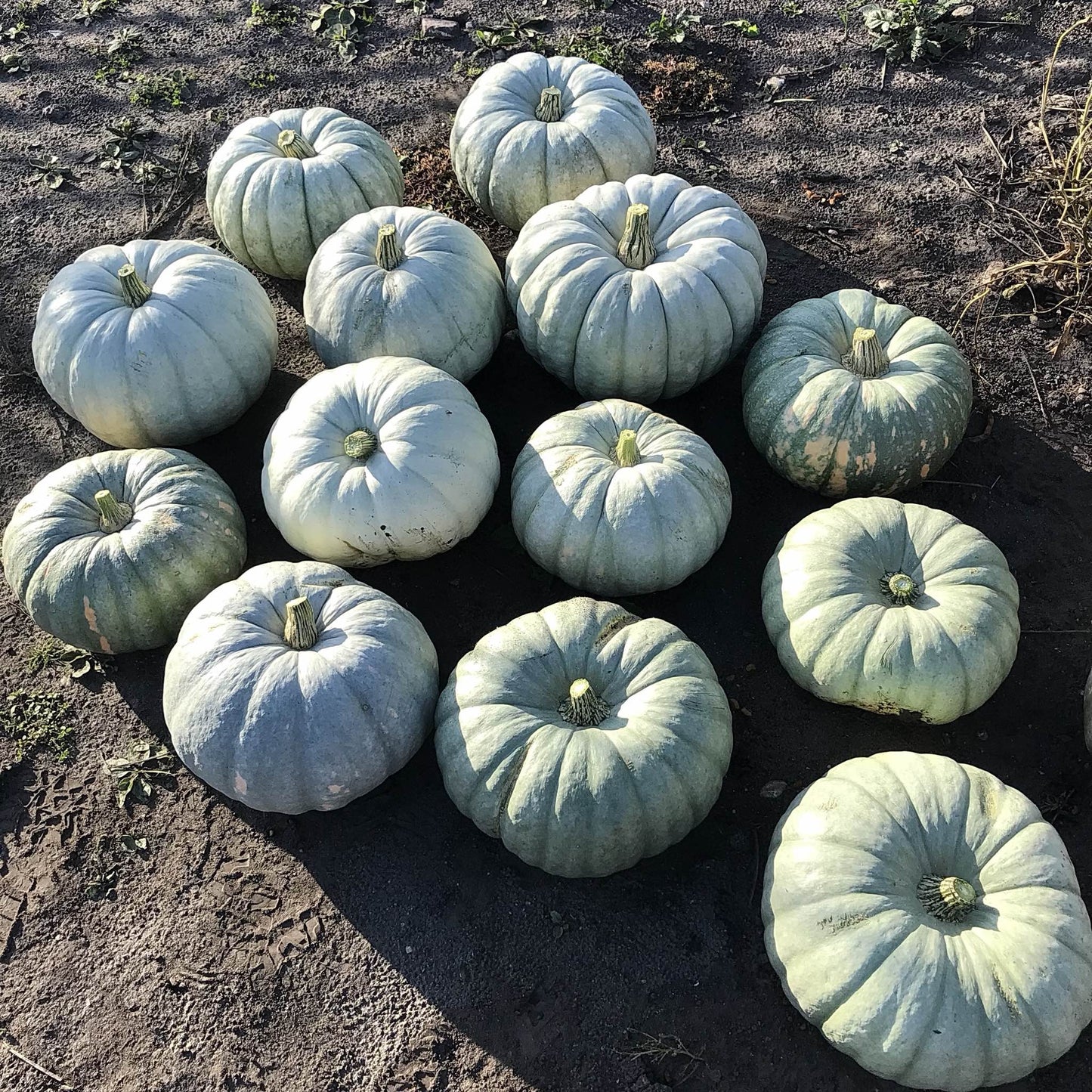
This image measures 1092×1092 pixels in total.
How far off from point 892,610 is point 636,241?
2.25 metres

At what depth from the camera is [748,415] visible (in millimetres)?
5000

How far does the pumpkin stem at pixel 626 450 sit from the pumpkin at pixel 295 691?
1208 millimetres

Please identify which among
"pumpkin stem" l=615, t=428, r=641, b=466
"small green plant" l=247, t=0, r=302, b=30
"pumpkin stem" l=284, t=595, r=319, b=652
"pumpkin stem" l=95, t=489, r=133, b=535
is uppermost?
"small green plant" l=247, t=0, r=302, b=30

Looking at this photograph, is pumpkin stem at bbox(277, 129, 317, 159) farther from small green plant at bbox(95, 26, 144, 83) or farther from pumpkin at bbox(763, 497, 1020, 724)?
pumpkin at bbox(763, 497, 1020, 724)

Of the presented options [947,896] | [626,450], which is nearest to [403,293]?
[626,450]

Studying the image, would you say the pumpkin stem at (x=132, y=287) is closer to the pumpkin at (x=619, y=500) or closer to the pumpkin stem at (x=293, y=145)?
the pumpkin stem at (x=293, y=145)

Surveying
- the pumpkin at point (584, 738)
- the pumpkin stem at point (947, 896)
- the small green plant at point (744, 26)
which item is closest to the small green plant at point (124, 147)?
the small green plant at point (744, 26)

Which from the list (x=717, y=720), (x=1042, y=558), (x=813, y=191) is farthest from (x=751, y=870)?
(x=813, y=191)

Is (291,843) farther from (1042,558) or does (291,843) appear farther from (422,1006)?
(1042,558)

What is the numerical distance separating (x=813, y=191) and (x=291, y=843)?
530 centimetres

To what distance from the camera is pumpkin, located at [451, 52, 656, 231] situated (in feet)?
18.3

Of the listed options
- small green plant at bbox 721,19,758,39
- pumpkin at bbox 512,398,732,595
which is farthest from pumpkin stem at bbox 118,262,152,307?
small green plant at bbox 721,19,758,39

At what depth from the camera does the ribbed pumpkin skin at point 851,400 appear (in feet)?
15.2

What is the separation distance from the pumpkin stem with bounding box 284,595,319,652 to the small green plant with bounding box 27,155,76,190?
4.73 metres
